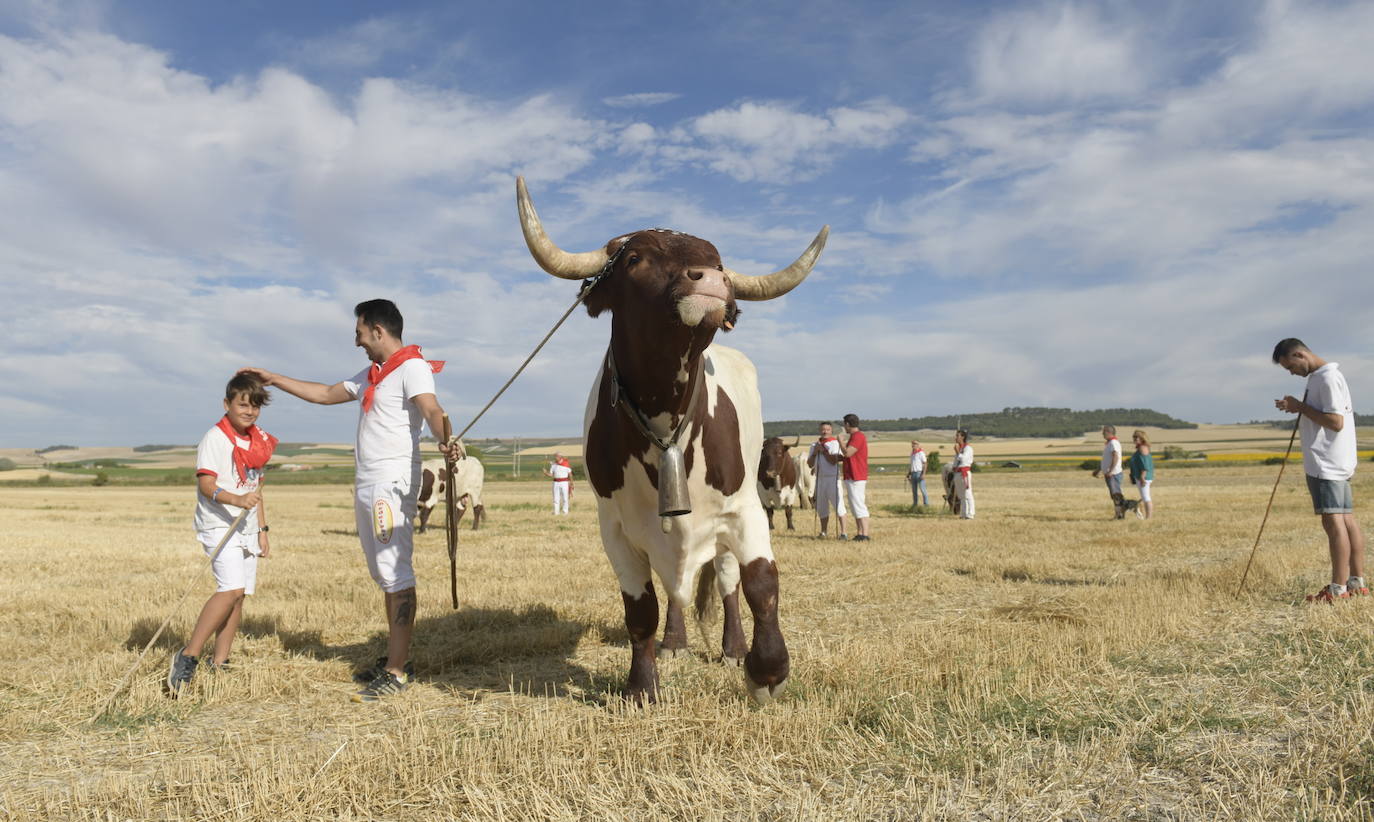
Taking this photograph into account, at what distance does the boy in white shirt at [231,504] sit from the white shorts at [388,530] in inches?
30.0

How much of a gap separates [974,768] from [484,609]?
5014 millimetres

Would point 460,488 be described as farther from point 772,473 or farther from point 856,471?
point 856,471

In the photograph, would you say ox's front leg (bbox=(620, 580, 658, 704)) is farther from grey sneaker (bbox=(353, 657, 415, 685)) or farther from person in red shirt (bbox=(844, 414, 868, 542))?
person in red shirt (bbox=(844, 414, 868, 542))

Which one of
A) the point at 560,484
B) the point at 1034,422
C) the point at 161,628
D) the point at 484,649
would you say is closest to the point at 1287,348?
the point at 484,649

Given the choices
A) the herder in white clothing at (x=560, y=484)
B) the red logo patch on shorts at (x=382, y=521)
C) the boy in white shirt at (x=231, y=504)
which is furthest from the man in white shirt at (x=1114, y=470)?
the boy in white shirt at (x=231, y=504)

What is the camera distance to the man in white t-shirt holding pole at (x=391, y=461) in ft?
16.9

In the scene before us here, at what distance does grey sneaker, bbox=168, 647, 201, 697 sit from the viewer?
4.93 metres

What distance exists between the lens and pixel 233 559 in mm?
5414

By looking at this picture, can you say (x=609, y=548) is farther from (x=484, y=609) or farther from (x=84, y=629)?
(x=84, y=629)

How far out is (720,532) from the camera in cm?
459

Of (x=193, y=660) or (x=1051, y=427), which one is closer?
(x=193, y=660)

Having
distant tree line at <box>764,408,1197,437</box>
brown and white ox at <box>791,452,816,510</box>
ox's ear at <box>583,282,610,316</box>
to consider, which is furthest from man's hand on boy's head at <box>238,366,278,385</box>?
distant tree line at <box>764,408,1197,437</box>

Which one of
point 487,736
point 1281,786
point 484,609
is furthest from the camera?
point 484,609

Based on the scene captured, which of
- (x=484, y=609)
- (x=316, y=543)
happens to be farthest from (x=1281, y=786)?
(x=316, y=543)
